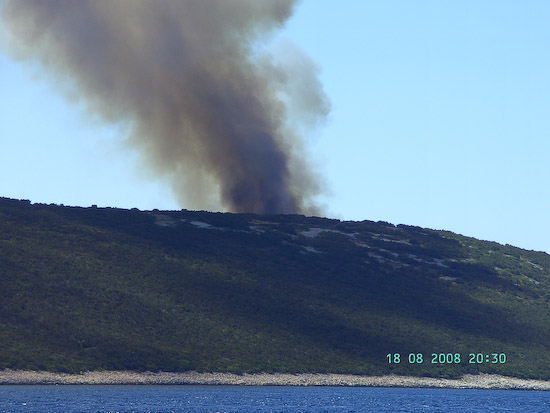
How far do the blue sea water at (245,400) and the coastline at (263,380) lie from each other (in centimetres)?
81

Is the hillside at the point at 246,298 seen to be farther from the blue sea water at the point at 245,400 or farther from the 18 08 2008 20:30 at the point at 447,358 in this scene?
the blue sea water at the point at 245,400

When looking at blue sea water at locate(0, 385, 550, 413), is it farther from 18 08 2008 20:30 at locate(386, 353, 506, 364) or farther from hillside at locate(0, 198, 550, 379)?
18 08 2008 20:30 at locate(386, 353, 506, 364)

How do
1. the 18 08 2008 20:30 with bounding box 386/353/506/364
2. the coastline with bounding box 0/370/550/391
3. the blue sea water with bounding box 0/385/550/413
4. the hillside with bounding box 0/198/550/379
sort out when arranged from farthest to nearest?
the 18 08 2008 20:30 with bounding box 386/353/506/364
the hillside with bounding box 0/198/550/379
the coastline with bounding box 0/370/550/391
the blue sea water with bounding box 0/385/550/413

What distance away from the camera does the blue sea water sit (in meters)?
70.6

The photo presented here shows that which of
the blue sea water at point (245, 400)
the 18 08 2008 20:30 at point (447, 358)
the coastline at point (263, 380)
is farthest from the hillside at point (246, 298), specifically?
the blue sea water at point (245, 400)

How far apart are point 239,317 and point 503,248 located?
7142cm

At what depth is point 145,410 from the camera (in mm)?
68500

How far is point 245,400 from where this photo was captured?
79500 millimetres

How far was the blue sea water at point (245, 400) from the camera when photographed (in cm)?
7056

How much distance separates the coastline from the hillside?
109 cm

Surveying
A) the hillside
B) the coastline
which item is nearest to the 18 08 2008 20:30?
the hillside

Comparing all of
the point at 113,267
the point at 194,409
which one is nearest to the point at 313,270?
the point at 113,267

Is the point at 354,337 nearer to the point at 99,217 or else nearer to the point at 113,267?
the point at 113,267

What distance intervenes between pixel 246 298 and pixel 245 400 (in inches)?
1293
